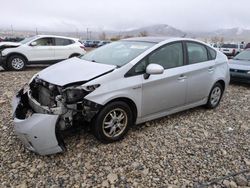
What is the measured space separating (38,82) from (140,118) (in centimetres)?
166

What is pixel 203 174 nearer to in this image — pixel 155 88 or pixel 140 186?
pixel 140 186

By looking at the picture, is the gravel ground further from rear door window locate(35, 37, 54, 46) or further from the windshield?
rear door window locate(35, 37, 54, 46)

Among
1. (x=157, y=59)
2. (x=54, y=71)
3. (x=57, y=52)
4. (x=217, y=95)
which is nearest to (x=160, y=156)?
(x=157, y=59)

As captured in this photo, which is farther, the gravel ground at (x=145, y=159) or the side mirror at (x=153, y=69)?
the side mirror at (x=153, y=69)

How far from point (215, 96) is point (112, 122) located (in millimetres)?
2864

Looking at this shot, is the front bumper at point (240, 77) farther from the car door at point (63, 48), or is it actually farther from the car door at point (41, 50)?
the car door at point (41, 50)

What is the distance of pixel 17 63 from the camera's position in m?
10.5

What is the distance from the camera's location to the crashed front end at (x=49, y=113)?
3.26m

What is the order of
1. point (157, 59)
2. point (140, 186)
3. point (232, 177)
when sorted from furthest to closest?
point (157, 59) < point (232, 177) < point (140, 186)

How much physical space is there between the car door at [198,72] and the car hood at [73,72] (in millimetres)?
1681

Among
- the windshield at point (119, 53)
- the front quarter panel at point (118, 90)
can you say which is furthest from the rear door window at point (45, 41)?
the front quarter panel at point (118, 90)

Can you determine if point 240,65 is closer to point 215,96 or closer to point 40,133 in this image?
point 215,96

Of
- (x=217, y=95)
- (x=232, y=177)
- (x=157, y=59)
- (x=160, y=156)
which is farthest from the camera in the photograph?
(x=217, y=95)

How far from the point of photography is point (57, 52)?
11500mm
